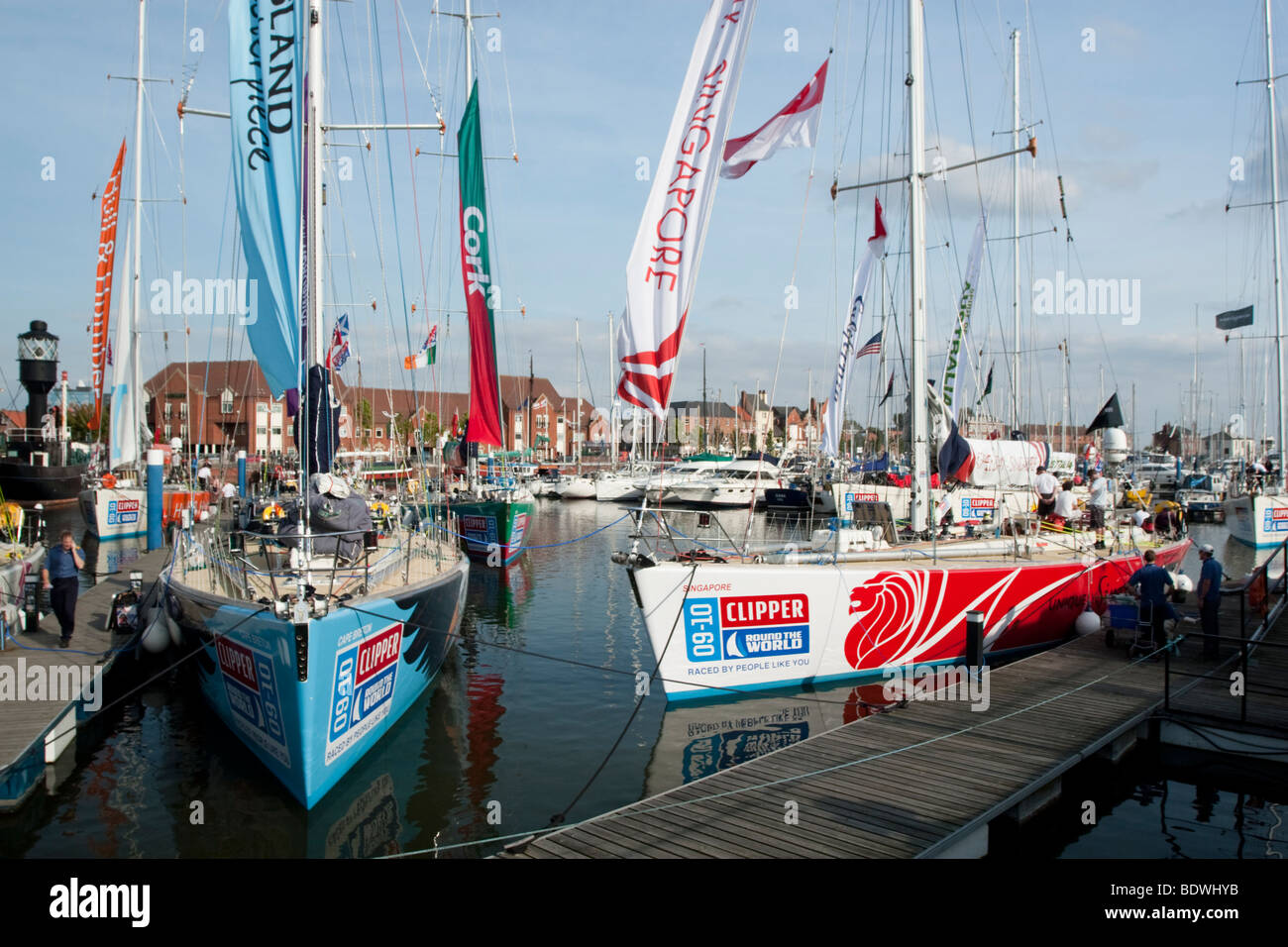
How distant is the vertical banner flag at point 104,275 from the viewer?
2402 centimetres

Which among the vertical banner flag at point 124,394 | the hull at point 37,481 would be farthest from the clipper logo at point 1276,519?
the hull at point 37,481

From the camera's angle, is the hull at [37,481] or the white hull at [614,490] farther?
the white hull at [614,490]

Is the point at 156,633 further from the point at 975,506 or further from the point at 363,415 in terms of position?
the point at 363,415

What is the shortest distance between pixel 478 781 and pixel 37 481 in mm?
41847

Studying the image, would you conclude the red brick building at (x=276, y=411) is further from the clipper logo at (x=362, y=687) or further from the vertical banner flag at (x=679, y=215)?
the vertical banner flag at (x=679, y=215)

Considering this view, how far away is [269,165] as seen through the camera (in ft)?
27.6

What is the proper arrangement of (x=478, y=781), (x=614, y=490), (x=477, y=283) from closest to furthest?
(x=478, y=781) → (x=477, y=283) → (x=614, y=490)

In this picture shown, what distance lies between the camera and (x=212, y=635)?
9.45 metres

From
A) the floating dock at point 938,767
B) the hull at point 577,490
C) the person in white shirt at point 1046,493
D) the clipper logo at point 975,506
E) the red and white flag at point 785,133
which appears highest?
the red and white flag at point 785,133

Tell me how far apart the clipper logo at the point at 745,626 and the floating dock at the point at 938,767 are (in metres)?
1.95

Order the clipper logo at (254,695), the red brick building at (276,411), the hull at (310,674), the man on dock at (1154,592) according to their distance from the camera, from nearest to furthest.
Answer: the hull at (310,674), the clipper logo at (254,695), the man on dock at (1154,592), the red brick building at (276,411)

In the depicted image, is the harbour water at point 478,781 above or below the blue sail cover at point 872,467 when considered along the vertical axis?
below

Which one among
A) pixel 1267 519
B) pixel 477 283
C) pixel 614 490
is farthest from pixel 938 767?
pixel 614 490
